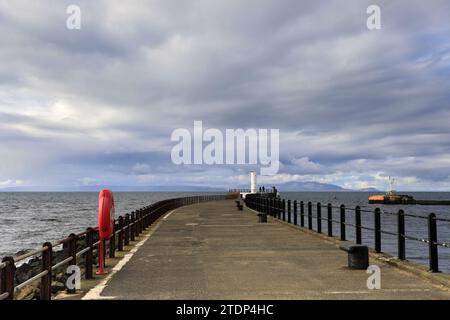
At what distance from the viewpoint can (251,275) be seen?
1017 centimetres

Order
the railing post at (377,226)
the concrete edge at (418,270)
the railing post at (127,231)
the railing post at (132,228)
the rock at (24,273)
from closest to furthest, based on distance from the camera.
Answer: the concrete edge at (418,270) < the railing post at (377,226) < the railing post at (127,231) < the railing post at (132,228) < the rock at (24,273)

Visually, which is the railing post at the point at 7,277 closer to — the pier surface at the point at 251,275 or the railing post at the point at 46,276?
the railing post at the point at 46,276

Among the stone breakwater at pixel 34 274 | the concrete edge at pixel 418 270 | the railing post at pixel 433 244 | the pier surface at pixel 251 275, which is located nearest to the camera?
the pier surface at pixel 251 275

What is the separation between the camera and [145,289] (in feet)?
29.2

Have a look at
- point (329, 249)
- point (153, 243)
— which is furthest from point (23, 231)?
point (329, 249)

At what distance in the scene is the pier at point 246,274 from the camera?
8.41 meters

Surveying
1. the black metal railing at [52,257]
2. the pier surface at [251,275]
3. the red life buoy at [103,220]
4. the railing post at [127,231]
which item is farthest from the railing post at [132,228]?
the red life buoy at [103,220]

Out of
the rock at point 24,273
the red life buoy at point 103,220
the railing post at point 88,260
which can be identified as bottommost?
the rock at point 24,273

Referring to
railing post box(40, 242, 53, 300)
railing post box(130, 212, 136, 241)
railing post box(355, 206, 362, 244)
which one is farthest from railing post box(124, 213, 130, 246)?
railing post box(40, 242, 53, 300)

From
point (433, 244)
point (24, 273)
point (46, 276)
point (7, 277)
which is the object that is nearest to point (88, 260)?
point (46, 276)

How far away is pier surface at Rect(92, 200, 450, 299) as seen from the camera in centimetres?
837
